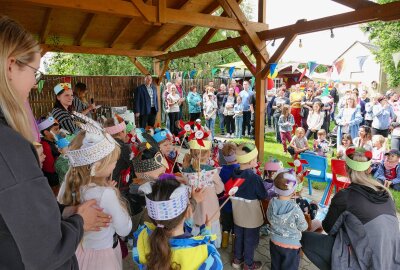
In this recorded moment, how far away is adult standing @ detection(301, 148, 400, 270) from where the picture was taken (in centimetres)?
→ 212

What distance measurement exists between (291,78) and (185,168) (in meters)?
20.6

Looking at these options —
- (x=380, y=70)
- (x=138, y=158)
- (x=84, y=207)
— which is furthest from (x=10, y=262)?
(x=380, y=70)

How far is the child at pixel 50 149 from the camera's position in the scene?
11.4 feet

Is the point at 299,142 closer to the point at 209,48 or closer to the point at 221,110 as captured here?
the point at 209,48

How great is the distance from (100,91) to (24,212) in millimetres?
10231

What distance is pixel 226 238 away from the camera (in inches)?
133

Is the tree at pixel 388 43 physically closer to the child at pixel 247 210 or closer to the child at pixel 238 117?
the child at pixel 238 117

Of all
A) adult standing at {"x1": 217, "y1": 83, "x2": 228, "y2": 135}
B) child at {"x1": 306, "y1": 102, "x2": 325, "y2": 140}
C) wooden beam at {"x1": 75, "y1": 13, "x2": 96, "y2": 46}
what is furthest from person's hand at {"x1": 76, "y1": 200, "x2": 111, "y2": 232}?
adult standing at {"x1": 217, "y1": 83, "x2": 228, "y2": 135}

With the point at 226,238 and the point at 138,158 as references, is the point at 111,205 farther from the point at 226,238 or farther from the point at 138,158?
the point at 226,238

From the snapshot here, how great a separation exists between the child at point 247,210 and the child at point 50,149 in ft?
6.98

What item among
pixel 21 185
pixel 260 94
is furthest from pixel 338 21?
pixel 21 185

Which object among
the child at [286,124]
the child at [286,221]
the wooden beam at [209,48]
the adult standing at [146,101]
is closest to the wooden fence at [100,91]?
the adult standing at [146,101]

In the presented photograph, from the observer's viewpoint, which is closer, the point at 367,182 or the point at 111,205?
the point at 111,205

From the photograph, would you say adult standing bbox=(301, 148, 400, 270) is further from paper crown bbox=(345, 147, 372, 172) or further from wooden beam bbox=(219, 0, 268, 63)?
wooden beam bbox=(219, 0, 268, 63)
